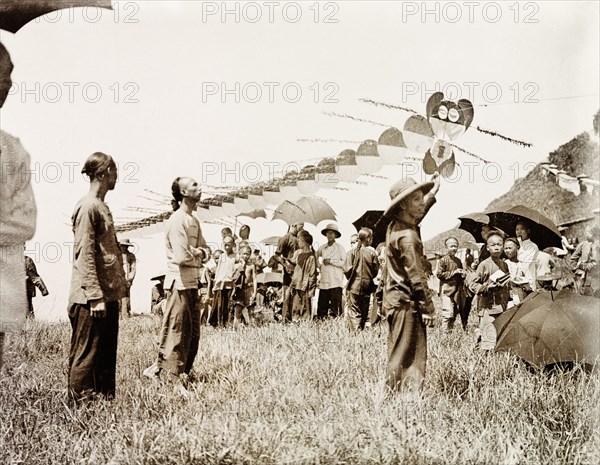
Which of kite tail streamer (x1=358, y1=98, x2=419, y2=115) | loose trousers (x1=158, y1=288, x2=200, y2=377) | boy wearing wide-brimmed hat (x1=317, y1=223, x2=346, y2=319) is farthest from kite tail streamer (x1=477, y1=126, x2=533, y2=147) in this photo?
boy wearing wide-brimmed hat (x1=317, y1=223, x2=346, y2=319)

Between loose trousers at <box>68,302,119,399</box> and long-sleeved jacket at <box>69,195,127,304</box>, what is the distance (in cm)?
10

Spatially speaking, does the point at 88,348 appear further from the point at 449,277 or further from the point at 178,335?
the point at 449,277

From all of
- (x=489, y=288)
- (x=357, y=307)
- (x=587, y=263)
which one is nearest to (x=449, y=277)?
(x=357, y=307)

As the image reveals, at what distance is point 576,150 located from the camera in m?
5.18

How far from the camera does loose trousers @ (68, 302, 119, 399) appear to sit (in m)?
4.27

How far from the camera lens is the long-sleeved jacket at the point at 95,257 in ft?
13.7

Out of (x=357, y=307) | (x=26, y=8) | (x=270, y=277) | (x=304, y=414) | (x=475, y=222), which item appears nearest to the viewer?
(x=304, y=414)

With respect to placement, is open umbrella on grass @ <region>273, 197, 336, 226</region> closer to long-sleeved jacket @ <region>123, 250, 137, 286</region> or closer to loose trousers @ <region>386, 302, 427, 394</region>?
long-sleeved jacket @ <region>123, 250, 137, 286</region>

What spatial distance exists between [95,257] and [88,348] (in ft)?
1.93

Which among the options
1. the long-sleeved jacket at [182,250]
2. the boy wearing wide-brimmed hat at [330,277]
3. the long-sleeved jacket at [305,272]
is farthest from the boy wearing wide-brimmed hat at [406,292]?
the long-sleeved jacket at [305,272]

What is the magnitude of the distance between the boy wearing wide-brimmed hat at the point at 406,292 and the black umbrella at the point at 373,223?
283 millimetres

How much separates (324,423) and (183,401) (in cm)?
104

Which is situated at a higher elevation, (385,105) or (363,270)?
(385,105)

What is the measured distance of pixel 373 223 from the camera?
5.51m
